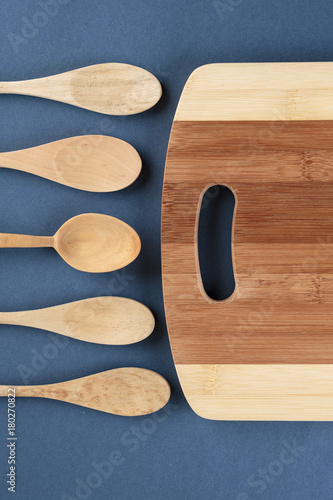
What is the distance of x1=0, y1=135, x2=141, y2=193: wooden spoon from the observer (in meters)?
0.82

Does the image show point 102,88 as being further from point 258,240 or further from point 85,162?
point 258,240

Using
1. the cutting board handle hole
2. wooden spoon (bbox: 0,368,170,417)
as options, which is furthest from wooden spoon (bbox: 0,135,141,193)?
wooden spoon (bbox: 0,368,170,417)

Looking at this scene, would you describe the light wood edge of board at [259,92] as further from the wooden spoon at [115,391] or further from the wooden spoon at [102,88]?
the wooden spoon at [115,391]

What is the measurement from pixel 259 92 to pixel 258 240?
0.23m

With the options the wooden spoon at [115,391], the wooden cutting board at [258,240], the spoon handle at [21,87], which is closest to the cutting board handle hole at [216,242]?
the wooden cutting board at [258,240]

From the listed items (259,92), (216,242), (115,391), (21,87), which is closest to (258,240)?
(216,242)

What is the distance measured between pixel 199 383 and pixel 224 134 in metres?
0.40

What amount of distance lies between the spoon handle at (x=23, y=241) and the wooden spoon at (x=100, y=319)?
11 centimetres

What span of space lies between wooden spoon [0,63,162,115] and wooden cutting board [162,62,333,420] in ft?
0.28

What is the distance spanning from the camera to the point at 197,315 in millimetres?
786

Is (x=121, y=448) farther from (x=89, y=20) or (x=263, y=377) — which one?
(x=89, y=20)

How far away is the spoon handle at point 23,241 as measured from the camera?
0.79m

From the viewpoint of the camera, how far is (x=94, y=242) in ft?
2.67

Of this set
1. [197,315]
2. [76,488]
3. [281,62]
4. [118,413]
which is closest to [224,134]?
[281,62]
